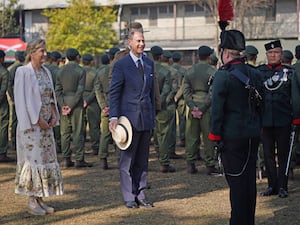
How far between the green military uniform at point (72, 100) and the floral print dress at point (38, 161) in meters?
3.16

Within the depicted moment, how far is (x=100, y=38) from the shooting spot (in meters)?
39.9

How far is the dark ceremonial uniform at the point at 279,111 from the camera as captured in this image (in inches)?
323

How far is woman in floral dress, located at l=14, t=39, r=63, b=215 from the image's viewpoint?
7215mm

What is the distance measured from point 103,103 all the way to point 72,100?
0.55 metres

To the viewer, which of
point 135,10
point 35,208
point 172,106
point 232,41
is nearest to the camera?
point 232,41

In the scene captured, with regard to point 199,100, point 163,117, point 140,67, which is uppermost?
point 140,67

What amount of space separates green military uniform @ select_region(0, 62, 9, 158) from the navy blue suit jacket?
4686mm

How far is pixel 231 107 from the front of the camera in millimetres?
5883

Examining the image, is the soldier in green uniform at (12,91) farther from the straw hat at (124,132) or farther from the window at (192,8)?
the window at (192,8)

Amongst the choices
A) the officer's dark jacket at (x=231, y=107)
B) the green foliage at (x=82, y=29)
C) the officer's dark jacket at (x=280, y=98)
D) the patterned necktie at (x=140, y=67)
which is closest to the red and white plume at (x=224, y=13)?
the officer's dark jacket at (x=231, y=107)

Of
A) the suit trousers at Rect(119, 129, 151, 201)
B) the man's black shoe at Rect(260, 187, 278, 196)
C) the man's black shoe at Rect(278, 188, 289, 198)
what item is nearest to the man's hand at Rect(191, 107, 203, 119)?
the man's black shoe at Rect(260, 187, 278, 196)

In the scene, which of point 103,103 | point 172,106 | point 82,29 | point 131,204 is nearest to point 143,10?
point 82,29

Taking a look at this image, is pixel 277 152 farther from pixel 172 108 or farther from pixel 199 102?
pixel 172 108

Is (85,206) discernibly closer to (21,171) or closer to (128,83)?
(21,171)
